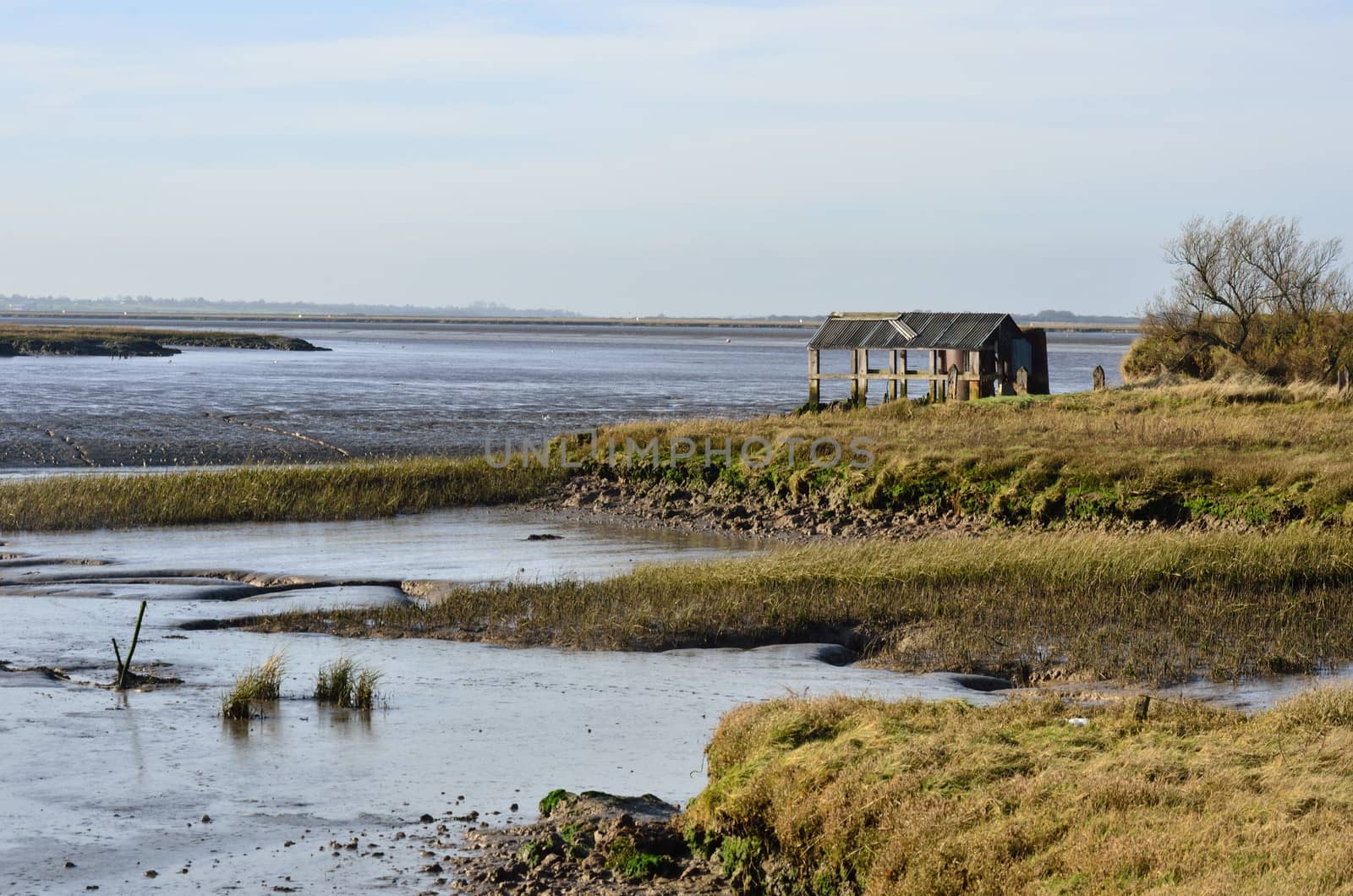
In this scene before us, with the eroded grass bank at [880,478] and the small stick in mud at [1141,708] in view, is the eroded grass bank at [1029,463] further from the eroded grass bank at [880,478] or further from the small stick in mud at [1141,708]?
the small stick in mud at [1141,708]

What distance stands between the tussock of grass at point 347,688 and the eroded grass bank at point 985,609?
352cm

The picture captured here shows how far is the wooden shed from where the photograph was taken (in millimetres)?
48062

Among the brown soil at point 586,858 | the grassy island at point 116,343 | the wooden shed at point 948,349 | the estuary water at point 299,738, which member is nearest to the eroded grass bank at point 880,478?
the wooden shed at point 948,349

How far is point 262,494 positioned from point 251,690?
62.7 feet

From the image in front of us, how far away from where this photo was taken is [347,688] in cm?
1514

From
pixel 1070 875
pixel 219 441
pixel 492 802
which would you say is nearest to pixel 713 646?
pixel 492 802

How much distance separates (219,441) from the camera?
157 feet

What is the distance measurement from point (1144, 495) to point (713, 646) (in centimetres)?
1204

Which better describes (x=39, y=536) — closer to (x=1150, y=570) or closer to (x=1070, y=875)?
(x=1150, y=570)

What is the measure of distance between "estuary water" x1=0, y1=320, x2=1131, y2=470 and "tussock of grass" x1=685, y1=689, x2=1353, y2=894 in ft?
119

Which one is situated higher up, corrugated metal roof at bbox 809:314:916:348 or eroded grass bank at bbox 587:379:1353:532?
corrugated metal roof at bbox 809:314:916:348

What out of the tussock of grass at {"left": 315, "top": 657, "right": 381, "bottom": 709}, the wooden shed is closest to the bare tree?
the wooden shed

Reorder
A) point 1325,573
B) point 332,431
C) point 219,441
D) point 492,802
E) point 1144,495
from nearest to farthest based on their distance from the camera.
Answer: point 492,802 → point 1325,573 → point 1144,495 → point 219,441 → point 332,431

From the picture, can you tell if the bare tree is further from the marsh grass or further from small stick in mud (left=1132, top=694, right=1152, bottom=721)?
the marsh grass
